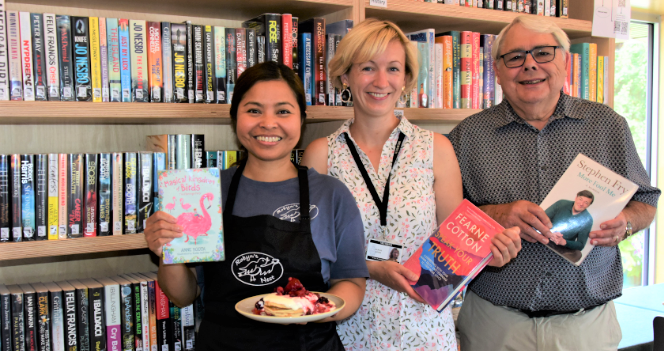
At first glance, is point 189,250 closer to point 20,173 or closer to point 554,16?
point 20,173

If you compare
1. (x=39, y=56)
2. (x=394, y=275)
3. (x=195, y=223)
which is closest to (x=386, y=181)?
(x=394, y=275)

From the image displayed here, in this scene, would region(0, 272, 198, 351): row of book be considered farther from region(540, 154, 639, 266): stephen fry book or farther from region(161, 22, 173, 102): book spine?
region(540, 154, 639, 266): stephen fry book

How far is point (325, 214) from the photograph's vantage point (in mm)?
1523

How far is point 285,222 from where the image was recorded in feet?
4.87

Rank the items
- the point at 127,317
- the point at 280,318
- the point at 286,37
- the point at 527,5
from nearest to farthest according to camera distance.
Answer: the point at 280,318 < the point at 127,317 < the point at 286,37 < the point at 527,5

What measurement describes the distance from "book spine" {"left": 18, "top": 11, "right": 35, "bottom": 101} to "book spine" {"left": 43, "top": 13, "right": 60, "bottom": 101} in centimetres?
5

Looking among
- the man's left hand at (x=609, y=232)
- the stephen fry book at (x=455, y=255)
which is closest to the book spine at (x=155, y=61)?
the stephen fry book at (x=455, y=255)

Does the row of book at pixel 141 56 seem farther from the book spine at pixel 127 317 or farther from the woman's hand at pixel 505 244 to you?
the woman's hand at pixel 505 244

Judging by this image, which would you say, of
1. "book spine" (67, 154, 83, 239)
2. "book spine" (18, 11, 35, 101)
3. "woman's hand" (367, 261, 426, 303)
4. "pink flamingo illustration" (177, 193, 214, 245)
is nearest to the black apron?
"pink flamingo illustration" (177, 193, 214, 245)

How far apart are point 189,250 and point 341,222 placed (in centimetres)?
44

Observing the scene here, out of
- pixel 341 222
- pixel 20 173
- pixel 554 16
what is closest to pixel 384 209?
pixel 341 222

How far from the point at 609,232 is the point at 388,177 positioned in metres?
0.74

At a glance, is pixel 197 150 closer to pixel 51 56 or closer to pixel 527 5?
pixel 51 56

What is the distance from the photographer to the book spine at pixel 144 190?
1.88m
